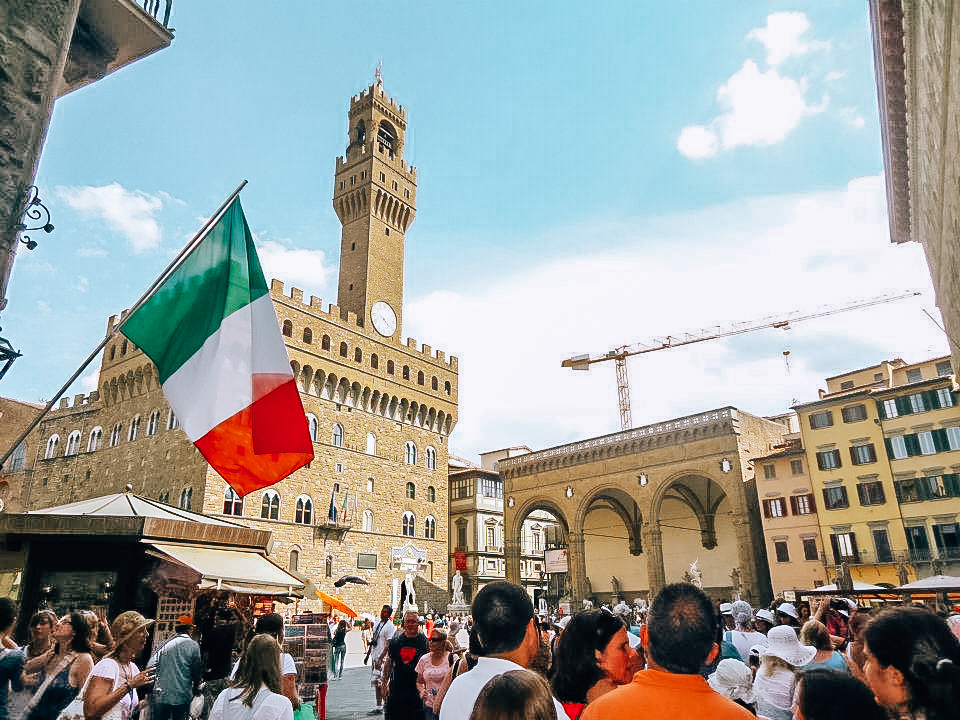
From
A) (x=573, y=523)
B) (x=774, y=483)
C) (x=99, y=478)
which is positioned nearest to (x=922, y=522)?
(x=774, y=483)

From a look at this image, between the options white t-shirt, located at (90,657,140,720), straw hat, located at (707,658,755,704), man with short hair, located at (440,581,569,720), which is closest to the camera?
man with short hair, located at (440,581,569,720)

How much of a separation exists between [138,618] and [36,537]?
20.4 ft

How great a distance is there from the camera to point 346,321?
34625 millimetres

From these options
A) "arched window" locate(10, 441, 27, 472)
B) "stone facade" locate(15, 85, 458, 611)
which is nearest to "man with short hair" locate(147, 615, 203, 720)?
"stone facade" locate(15, 85, 458, 611)

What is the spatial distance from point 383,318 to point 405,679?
32632 millimetres

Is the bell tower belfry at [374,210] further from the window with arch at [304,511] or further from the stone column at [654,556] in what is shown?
the stone column at [654,556]

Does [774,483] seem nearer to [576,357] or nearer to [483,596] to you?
[483,596]

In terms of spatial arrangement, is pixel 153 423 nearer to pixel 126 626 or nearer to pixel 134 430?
pixel 134 430

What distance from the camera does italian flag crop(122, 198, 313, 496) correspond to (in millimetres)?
5320

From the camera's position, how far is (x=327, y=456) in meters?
31.5

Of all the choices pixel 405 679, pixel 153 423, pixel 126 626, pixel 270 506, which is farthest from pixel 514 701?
pixel 153 423

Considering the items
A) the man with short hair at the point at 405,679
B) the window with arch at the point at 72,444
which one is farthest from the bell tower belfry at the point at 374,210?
the man with short hair at the point at 405,679

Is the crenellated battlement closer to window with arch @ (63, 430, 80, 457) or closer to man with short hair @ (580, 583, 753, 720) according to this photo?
window with arch @ (63, 430, 80, 457)

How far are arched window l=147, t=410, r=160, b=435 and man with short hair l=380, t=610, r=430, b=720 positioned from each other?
2896 centimetres
